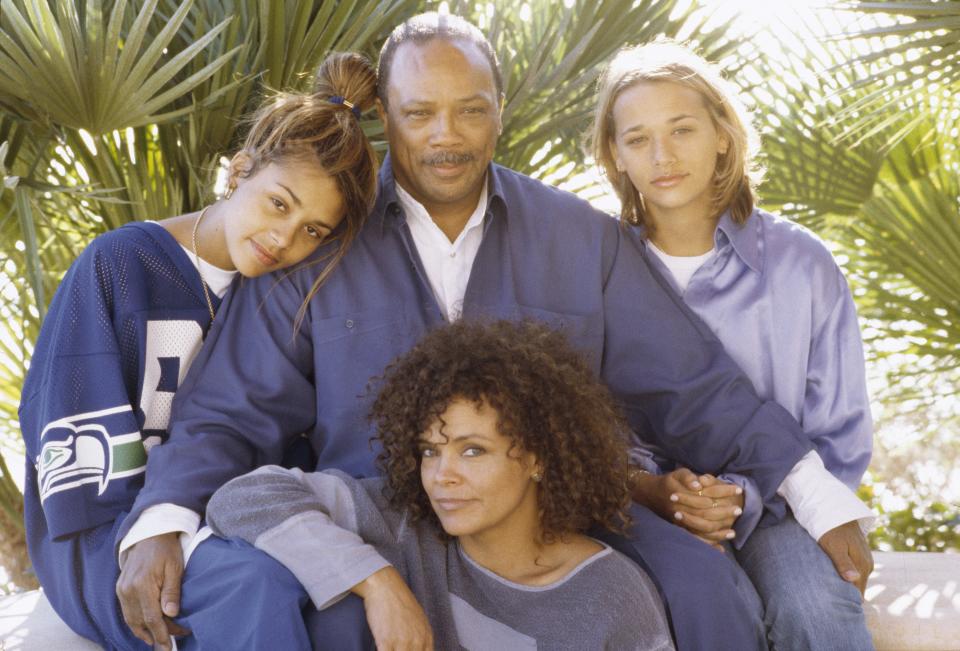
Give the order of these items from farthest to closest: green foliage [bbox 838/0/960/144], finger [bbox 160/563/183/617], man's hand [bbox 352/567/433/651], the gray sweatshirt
→ 1. green foliage [bbox 838/0/960/144]
2. finger [bbox 160/563/183/617]
3. the gray sweatshirt
4. man's hand [bbox 352/567/433/651]

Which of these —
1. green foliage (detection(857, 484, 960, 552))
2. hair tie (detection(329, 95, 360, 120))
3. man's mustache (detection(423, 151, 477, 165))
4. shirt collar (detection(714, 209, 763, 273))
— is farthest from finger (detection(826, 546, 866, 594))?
green foliage (detection(857, 484, 960, 552))

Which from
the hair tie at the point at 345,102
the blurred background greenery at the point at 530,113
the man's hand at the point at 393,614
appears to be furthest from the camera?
the blurred background greenery at the point at 530,113

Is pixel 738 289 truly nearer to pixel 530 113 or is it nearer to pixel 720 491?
pixel 720 491

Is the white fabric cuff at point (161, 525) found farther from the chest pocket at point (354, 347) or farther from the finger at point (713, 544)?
the finger at point (713, 544)

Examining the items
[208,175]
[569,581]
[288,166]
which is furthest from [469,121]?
[569,581]

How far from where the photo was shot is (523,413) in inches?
102

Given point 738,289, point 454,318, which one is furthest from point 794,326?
point 454,318

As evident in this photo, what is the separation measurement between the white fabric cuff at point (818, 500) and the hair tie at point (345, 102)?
1456 millimetres

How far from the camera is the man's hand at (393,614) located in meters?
2.25

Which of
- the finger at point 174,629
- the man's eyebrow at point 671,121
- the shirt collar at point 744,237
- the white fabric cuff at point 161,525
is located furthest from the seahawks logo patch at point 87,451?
the shirt collar at point 744,237

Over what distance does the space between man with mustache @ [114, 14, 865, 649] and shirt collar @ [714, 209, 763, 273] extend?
216mm

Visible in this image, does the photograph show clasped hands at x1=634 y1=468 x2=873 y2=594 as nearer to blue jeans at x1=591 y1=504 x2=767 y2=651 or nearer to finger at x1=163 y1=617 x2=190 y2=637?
blue jeans at x1=591 y1=504 x2=767 y2=651

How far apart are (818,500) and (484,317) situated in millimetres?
920

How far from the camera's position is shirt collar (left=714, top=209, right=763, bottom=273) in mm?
3197
